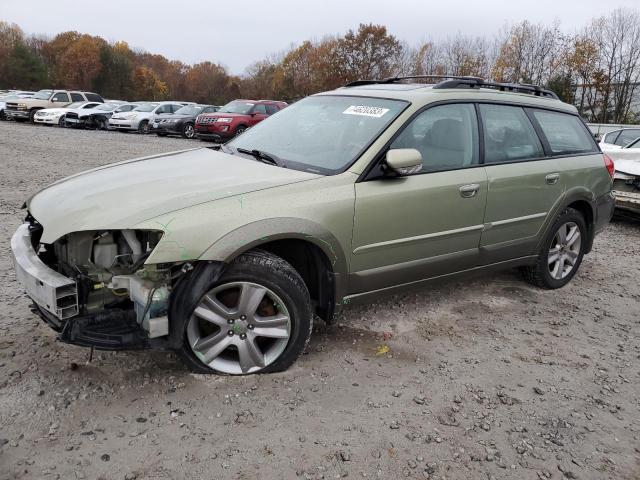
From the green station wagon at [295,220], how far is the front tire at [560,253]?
64 millimetres

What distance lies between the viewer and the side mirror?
3160mm

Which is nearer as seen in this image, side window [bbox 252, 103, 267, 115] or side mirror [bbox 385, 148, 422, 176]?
side mirror [bbox 385, 148, 422, 176]

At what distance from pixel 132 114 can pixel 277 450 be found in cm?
2208

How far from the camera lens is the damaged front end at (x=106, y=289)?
2.62m

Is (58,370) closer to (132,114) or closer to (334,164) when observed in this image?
(334,164)

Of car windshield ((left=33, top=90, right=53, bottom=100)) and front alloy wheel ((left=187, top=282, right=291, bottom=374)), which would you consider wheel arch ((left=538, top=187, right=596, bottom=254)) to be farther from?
car windshield ((left=33, top=90, right=53, bottom=100))

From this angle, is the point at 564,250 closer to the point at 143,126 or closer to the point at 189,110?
the point at 189,110

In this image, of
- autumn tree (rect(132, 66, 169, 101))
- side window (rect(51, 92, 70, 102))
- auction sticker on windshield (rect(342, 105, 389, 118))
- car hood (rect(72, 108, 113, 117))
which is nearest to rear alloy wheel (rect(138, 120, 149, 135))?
car hood (rect(72, 108, 113, 117))

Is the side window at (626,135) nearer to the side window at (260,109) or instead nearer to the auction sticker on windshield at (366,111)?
the auction sticker on windshield at (366,111)

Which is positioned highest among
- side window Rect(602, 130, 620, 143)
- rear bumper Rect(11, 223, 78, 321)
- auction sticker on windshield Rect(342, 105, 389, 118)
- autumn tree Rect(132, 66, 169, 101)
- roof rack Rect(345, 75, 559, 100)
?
autumn tree Rect(132, 66, 169, 101)

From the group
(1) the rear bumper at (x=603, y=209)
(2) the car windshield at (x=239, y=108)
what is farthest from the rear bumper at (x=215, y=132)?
(1) the rear bumper at (x=603, y=209)

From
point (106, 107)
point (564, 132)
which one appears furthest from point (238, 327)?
point (106, 107)

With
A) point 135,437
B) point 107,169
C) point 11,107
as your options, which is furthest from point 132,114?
point 135,437

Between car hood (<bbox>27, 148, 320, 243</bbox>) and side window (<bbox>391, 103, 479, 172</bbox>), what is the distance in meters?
0.80
